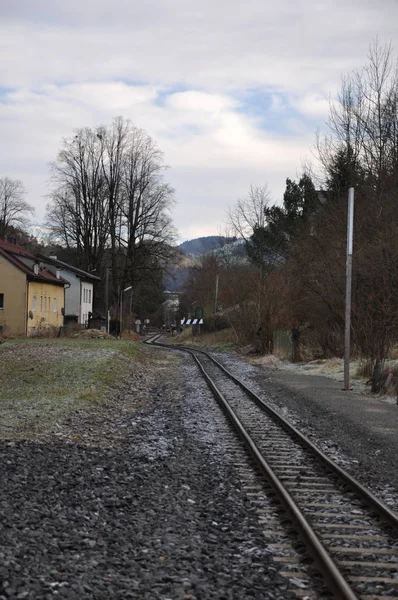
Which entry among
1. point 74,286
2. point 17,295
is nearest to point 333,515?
point 17,295

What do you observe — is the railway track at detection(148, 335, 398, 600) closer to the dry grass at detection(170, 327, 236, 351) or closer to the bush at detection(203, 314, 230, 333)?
the dry grass at detection(170, 327, 236, 351)

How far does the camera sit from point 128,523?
666 centimetres

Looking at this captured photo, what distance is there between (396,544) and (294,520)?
0.95 metres

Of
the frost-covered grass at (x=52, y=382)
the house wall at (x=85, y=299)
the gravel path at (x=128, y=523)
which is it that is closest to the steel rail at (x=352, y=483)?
the gravel path at (x=128, y=523)

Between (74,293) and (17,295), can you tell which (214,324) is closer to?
(74,293)

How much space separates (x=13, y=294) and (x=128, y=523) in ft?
145

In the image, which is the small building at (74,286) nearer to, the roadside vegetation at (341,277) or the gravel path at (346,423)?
the roadside vegetation at (341,277)

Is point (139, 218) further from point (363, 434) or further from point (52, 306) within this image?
point (363, 434)

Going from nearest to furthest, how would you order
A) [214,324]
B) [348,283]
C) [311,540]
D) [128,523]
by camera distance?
[311,540]
[128,523]
[348,283]
[214,324]

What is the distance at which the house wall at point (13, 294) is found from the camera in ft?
160

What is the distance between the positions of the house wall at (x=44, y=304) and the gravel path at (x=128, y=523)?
123 feet

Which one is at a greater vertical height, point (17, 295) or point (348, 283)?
point (348, 283)

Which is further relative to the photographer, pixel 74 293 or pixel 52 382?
pixel 74 293

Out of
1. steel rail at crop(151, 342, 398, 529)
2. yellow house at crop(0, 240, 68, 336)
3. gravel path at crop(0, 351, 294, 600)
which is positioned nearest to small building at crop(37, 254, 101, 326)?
yellow house at crop(0, 240, 68, 336)
